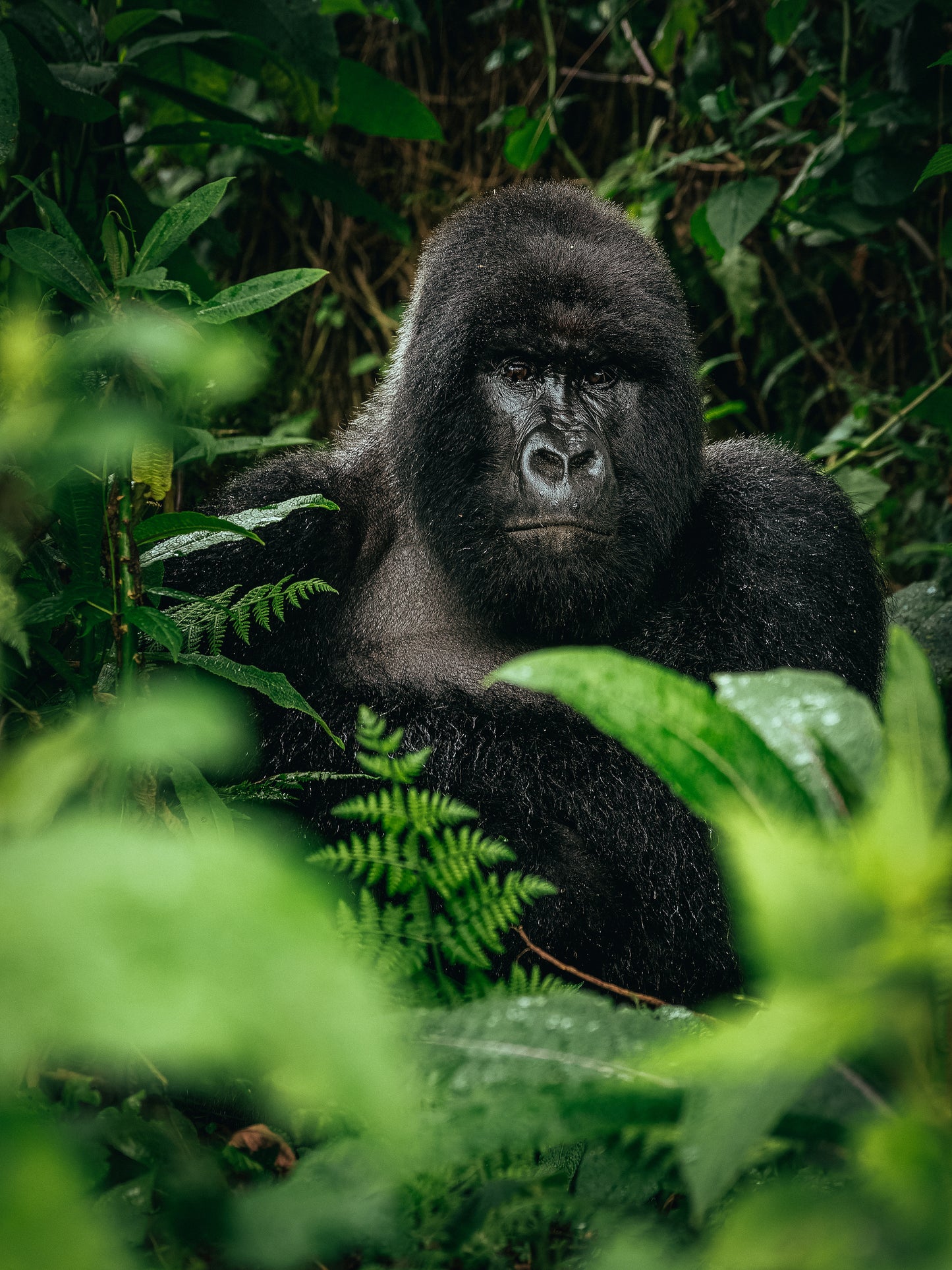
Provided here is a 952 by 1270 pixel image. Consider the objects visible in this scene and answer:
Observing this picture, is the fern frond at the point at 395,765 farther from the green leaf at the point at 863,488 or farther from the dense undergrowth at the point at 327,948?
the green leaf at the point at 863,488

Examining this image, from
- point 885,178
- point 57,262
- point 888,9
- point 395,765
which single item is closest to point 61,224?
point 57,262

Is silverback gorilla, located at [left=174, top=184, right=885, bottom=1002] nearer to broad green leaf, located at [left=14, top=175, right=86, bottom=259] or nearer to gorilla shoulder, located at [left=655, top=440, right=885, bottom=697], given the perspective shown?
gorilla shoulder, located at [left=655, top=440, right=885, bottom=697]

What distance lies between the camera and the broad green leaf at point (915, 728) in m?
0.70

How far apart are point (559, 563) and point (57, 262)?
3.56 ft

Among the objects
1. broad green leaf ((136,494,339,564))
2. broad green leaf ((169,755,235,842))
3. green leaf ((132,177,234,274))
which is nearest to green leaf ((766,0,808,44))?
green leaf ((132,177,234,274))

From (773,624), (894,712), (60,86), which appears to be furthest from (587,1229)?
(60,86)

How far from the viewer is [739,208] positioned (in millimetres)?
3363

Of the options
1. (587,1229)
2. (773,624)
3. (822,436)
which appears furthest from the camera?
(822,436)

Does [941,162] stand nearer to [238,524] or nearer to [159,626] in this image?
[238,524]

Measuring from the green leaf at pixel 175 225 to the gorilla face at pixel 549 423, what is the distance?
867 mm

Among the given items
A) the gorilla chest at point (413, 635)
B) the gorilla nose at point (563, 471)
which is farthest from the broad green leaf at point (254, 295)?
the gorilla chest at point (413, 635)

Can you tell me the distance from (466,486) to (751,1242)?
1.85 metres

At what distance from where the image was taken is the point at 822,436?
4496 mm

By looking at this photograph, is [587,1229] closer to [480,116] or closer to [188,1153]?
[188,1153]
